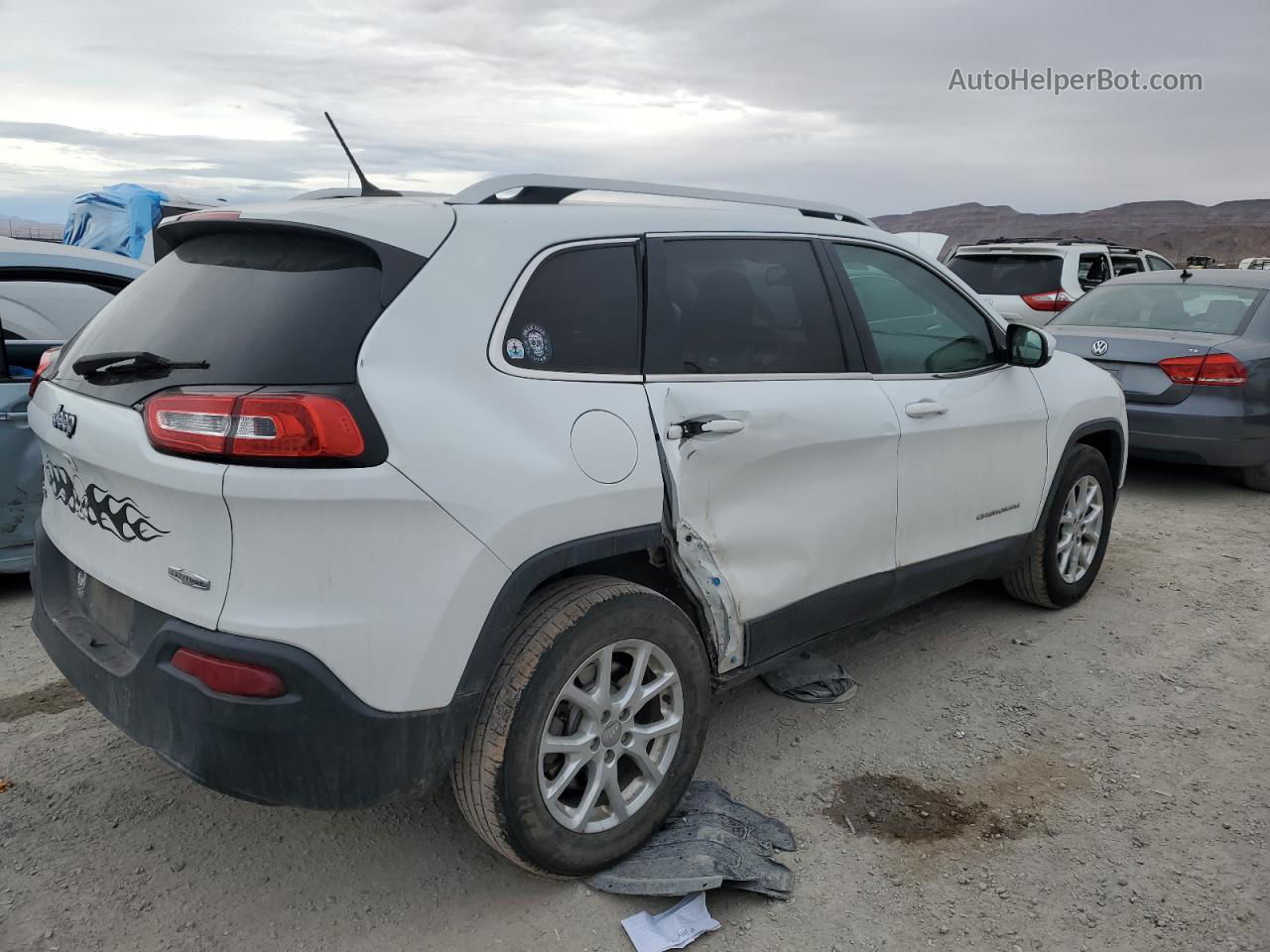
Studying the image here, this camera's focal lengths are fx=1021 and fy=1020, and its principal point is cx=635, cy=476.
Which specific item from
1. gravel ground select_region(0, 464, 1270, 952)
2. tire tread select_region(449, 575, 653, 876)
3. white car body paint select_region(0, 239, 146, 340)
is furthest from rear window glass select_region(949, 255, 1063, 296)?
tire tread select_region(449, 575, 653, 876)

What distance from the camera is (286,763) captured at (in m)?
2.28

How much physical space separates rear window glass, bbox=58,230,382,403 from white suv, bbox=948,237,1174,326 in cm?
986

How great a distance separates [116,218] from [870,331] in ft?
39.0

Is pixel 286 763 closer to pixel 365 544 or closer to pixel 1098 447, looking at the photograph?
pixel 365 544

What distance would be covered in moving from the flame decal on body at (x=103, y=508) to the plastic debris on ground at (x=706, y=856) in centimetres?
147

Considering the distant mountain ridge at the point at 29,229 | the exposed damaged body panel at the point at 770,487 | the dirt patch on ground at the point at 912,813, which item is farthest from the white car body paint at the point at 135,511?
the distant mountain ridge at the point at 29,229

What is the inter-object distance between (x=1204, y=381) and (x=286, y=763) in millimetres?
6624

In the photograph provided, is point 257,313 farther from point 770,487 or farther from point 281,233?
point 770,487

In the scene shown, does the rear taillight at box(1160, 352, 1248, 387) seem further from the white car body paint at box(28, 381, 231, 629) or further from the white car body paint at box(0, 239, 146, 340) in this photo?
the white car body paint at box(28, 381, 231, 629)

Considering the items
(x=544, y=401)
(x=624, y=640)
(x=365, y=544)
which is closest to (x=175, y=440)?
(x=365, y=544)

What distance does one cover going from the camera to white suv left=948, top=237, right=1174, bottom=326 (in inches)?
453

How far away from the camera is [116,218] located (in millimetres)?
12609

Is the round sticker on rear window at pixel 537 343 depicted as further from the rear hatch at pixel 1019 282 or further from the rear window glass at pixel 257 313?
the rear hatch at pixel 1019 282

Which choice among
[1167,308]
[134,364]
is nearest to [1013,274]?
[1167,308]
